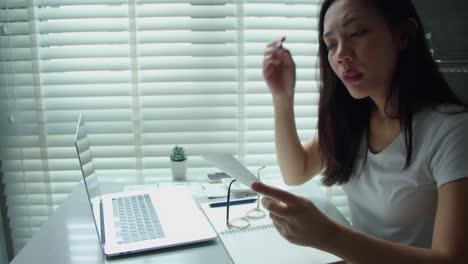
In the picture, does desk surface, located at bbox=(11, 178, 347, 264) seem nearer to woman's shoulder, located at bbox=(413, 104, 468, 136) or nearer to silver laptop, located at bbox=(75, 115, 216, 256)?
silver laptop, located at bbox=(75, 115, 216, 256)

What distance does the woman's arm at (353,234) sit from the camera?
2.40 feet

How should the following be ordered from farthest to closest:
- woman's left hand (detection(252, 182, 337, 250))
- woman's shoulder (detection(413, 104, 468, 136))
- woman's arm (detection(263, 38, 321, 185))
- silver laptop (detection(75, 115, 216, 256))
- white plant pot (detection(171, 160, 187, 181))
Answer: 1. white plant pot (detection(171, 160, 187, 181))
2. woman's arm (detection(263, 38, 321, 185))
3. silver laptop (detection(75, 115, 216, 256))
4. woman's shoulder (detection(413, 104, 468, 136))
5. woman's left hand (detection(252, 182, 337, 250))

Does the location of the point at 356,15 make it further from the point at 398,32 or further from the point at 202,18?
the point at 202,18

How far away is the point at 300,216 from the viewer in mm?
730

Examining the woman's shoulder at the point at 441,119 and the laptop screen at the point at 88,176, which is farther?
the laptop screen at the point at 88,176

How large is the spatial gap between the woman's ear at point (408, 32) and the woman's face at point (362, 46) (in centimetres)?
2

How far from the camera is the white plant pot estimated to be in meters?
1.52

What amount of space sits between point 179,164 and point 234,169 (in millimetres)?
701

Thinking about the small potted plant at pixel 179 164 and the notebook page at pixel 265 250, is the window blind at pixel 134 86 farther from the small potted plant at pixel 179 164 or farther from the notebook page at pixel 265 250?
the notebook page at pixel 265 250

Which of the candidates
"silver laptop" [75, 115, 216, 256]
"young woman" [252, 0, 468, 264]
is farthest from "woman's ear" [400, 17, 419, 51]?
"silver laptop" [75, 115, 216, 256]

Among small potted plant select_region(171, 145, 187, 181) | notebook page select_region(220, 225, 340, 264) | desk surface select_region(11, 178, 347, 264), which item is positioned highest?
small potted plant select_region(171, 145, 187, 181)

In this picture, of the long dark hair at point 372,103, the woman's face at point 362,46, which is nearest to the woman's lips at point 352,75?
the woman's face at point 362,46

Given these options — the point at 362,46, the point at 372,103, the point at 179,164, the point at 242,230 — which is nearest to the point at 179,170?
the point at 179,164

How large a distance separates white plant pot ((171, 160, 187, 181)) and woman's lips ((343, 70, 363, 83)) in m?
0.79
